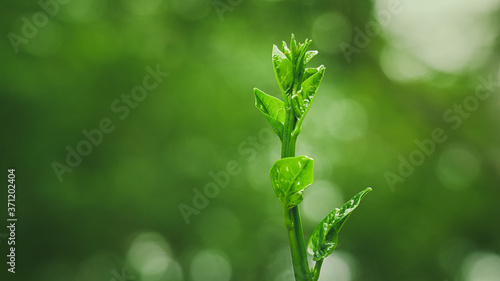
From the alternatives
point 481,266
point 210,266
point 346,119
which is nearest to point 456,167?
point 481,266

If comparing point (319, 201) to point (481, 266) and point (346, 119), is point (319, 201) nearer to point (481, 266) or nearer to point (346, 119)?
point (346, 119)

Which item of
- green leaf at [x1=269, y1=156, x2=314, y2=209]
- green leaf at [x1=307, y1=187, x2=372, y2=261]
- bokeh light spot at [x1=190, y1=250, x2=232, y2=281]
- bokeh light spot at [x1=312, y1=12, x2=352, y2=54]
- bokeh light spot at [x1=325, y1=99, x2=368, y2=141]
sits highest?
bokeh light spot at [x1=312, y1=12, x2=352, y2=54]

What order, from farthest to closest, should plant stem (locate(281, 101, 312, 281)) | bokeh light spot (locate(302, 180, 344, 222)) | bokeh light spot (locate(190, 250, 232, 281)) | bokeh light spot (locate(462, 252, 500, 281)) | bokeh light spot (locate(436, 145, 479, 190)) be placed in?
bokeh light spot (locate(190, 250, 232, 281)), bokeh light spot (locate(302, 180, 344, 222)), bokeh light spot (locate(436, 145, 479, 190)), bokeh light spot (locate(462, 252, 500, 281)), plant stem (locate(281, 101, 312, 281))

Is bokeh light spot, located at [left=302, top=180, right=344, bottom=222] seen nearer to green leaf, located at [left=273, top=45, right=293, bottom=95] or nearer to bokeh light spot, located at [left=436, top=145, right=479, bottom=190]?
bokeh light spot, located at [left=436, top=145, right=479, bottom=190]

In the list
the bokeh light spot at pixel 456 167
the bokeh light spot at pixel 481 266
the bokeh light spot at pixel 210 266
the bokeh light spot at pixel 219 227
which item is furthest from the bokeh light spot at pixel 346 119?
the bokeh light spot at pixel 210 266

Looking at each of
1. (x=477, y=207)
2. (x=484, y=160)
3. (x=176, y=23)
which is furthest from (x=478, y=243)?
(x=176, y=23)

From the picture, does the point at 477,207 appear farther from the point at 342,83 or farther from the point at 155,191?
the point at 155,191

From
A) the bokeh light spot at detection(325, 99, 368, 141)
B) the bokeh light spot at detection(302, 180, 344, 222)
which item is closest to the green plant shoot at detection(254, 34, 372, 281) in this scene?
the bokeh light spot at detection(302, 180, 344, 222)
